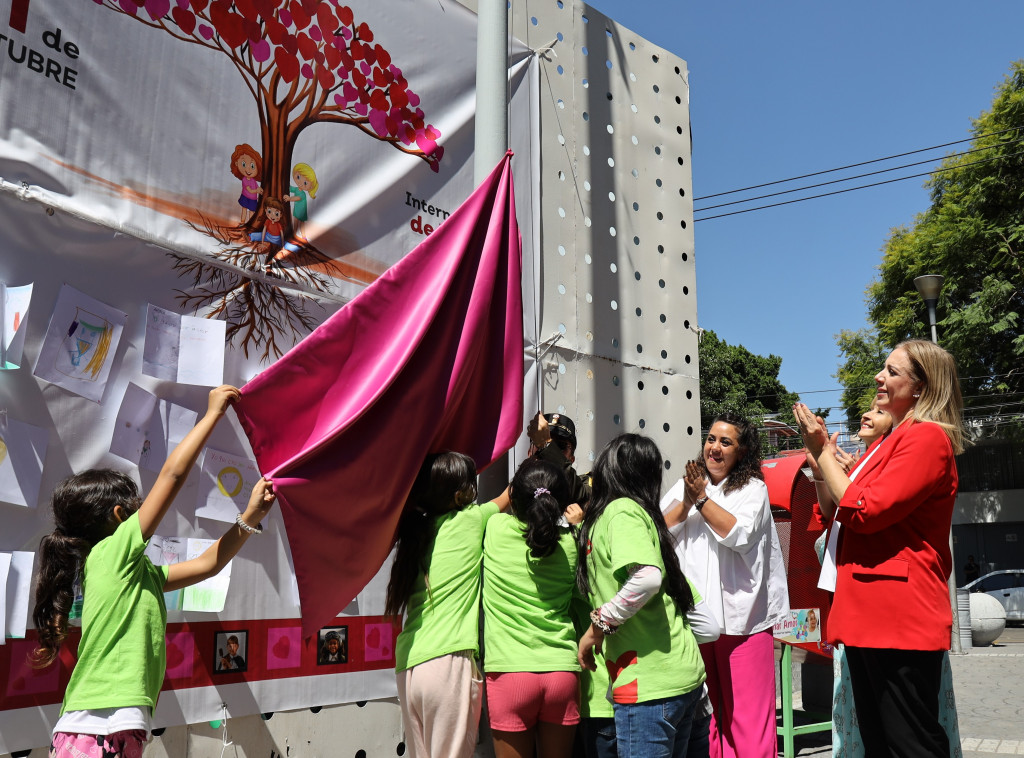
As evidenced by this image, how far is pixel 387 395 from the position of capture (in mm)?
3281

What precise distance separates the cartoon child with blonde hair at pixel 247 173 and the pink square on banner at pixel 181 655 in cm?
179

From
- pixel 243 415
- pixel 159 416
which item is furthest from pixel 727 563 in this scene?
pixel 159 416

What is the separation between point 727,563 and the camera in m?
3.94

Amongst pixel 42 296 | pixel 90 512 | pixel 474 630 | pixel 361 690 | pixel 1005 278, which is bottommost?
pixel 361 690

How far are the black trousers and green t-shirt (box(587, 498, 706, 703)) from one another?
0.54m

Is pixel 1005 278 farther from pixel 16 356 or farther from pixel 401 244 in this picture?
pixel 16 356

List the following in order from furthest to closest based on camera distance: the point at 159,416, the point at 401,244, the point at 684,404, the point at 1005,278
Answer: the point at 1005,278 < the point at 684,404 < the point at 401,244 < the point at 159,416

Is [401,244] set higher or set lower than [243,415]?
higher

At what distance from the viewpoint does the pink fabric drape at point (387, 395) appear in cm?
304

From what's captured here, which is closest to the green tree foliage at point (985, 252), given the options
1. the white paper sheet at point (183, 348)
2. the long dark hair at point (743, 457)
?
the long dark hair at point (743, 457)

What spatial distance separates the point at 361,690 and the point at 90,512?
1945 millimetres

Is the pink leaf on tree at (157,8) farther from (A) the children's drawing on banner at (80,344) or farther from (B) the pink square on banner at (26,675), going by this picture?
(B) the pink square on banner at (26,675)

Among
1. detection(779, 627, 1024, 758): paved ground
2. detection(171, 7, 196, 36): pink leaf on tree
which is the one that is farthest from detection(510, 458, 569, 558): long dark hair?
detection(779, 627, 1024, 758): paved ground

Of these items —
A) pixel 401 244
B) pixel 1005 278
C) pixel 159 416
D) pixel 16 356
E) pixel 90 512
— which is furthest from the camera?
pixel 1005 278
